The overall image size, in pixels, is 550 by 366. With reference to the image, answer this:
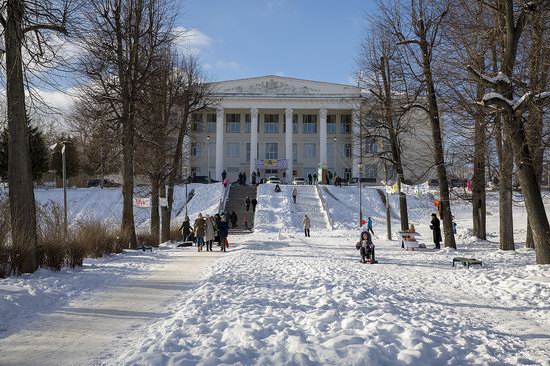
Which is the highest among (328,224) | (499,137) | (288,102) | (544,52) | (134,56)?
(288,102)

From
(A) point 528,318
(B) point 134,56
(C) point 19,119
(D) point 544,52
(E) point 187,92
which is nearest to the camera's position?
(A) point 528,318

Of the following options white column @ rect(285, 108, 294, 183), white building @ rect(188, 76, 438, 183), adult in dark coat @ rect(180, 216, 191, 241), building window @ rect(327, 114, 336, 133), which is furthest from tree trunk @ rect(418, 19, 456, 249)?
building window @ rect(327, 114, 336, 133)

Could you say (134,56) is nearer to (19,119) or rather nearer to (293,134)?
(19,119)

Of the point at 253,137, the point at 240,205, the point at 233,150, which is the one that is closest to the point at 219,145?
the point at 233,150

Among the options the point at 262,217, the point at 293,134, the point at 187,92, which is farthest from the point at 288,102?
the point at 187,92

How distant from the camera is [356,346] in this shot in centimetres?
577

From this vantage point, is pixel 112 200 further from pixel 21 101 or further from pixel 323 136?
pixel 21 101

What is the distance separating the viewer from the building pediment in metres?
81.6

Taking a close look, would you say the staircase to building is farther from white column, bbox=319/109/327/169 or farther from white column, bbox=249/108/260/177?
white column, bbox=319/109/327/169

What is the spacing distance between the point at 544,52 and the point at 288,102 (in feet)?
231

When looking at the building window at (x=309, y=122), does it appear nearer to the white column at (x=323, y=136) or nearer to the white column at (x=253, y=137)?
the white column at (x=323, y=136)

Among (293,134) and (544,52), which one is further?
(293,134)

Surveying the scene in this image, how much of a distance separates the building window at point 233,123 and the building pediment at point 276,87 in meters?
4.91

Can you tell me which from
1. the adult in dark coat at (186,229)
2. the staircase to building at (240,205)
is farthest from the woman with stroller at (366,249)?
the staircase to building at (240,205)
